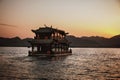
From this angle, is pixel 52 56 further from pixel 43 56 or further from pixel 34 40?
pixel 34 40

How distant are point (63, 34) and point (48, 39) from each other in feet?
34.9

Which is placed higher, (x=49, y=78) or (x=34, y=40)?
(x=34, y=40)

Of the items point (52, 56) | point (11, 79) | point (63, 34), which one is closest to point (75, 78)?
point (11, 79)

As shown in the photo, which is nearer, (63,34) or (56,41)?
(56,41)

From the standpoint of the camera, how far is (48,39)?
4812 cm

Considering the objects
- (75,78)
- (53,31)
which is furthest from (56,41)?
(75,78)

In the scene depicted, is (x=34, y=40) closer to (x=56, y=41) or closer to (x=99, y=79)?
(x=56, y=41)

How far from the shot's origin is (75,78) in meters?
23.3

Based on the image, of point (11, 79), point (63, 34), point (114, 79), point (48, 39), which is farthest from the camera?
point (63, 34)

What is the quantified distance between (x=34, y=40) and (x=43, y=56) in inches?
159

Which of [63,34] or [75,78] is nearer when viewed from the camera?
[75,78]

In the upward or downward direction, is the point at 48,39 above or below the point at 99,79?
above

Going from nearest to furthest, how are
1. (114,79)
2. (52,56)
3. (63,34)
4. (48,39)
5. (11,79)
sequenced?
(11,79) → (114,79) → (48,39) → (52,56) → (63,34)

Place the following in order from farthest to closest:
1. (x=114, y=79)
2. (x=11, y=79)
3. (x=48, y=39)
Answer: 1. (x=48, y=39)
2. (x=114, y=79)
3. (x=11, y=79)
